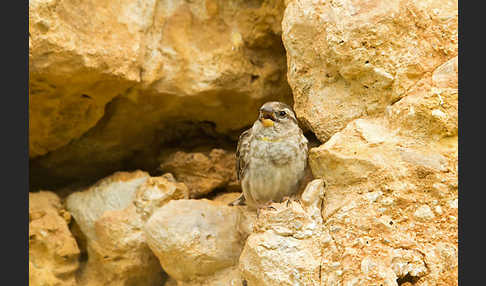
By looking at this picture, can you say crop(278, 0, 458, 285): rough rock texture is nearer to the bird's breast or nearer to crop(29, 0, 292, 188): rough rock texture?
the bird's breast

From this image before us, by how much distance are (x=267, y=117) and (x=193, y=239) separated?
1.10 meters

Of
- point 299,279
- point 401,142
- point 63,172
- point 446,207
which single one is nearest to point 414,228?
point 446,207

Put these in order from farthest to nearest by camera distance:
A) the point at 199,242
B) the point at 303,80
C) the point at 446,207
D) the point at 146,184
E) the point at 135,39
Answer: the point at 146,184, the point at 135,39, the point at 199,242, the point at 303,80, the point at 446,207

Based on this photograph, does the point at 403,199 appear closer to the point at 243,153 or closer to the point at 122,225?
the point at 243,153

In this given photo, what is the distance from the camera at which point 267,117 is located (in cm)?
418

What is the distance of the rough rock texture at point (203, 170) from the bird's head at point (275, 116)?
4.47 ft

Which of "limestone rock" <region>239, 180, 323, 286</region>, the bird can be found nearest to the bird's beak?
the bird

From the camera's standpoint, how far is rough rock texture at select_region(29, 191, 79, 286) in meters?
A: 5.04

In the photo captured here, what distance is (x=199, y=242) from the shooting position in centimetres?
439

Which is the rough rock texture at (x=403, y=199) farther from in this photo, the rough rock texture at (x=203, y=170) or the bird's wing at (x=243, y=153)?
the rough rock texture at (x=203, y=170)

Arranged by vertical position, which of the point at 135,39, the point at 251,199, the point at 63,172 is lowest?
the point at 63,172

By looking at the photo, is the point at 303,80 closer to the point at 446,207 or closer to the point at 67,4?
the point at 446,207

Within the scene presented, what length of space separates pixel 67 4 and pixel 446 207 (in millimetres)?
3043

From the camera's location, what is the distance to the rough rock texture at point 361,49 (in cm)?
359
